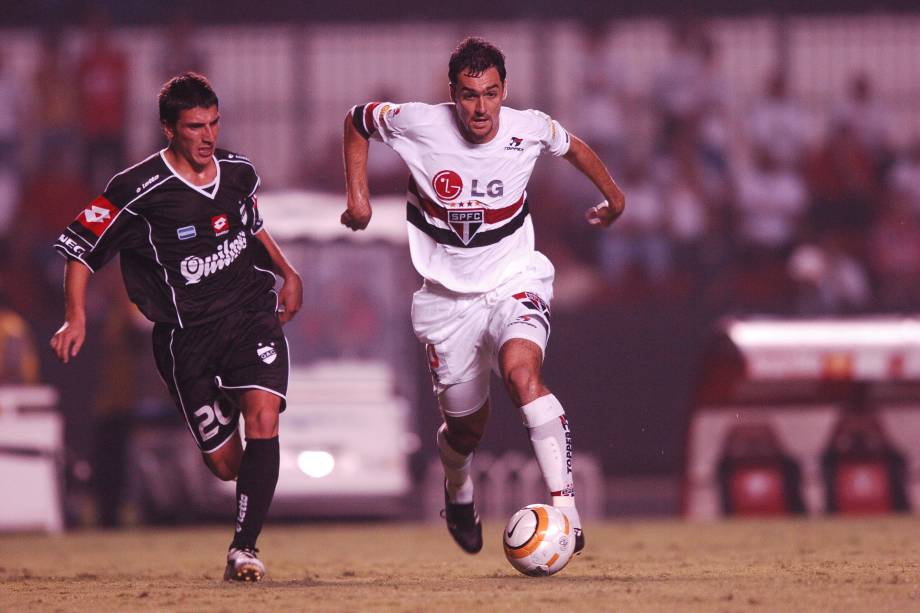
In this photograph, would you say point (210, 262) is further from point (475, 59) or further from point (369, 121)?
point (475, 59)

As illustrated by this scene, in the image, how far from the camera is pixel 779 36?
1664 centimetres

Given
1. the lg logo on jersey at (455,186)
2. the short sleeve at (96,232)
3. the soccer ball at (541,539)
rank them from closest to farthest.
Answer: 1. the soccer ball at (541,539)
2. the short sleeve at (96,232)
3. the lg logo on jersey at (455,186)

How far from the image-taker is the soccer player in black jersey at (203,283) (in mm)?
6898

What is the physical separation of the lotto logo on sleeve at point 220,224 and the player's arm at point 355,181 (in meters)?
0.56

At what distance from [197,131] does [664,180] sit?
923 cm

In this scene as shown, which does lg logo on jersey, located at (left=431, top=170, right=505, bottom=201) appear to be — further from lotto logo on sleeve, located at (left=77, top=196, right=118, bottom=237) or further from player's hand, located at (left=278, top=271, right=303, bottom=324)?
lotto logo on sleeve, located at (left=77, top=196, right=118, bottom=237)

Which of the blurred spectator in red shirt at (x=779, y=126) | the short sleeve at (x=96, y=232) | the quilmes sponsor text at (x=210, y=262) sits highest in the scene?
the blurred spectator in red shirt at (x=779, y=126)

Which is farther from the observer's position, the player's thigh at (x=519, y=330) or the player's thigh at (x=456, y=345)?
the player's thigh at (x=456, y=345)

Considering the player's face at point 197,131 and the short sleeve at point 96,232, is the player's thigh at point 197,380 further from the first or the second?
the player's face at point 197,131

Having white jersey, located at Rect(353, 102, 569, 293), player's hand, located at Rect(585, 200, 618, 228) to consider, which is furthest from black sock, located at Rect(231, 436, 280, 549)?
player's hand, located at Rect(585, 200, 618, 228)

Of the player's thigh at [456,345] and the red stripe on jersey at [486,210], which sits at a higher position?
the red stripe on jersey at [486,210]

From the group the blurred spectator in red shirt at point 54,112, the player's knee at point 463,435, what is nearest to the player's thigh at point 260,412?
the player's knee at point 463,435

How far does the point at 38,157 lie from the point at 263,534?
5868mm

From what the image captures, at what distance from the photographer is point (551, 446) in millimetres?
6863
